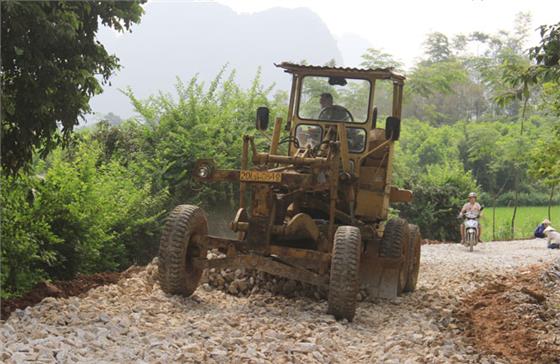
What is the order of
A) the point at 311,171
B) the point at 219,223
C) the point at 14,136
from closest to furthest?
the point at 14,136 → the point at 311,171 → the point at 219,223

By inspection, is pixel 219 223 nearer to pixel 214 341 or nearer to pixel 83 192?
pixel 83 192

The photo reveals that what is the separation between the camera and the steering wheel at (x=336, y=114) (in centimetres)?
974

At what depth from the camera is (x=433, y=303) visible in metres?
9.46

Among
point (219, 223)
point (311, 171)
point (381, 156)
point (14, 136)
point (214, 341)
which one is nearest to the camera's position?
point (214, 341)

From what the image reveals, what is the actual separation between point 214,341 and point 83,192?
377 centimetres

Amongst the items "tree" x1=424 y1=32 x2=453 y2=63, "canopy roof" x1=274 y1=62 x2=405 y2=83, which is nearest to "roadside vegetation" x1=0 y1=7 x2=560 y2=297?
"canopy roof" x1=274 y1=62 x2=405 y2=83

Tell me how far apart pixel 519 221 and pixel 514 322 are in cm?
2939

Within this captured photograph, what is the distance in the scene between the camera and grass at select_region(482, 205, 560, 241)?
29447mm

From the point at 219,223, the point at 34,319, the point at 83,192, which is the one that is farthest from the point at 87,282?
the point at 219,223

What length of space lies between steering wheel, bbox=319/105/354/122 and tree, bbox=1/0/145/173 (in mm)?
3244

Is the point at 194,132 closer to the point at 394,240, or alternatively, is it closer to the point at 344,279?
the point at 394,240

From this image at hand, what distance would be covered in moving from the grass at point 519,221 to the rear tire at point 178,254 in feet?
56.9

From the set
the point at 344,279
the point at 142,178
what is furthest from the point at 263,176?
the point at 142,178

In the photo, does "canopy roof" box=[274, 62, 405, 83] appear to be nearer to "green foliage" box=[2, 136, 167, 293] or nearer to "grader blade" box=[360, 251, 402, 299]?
"grader blade" box=[360, 251, 402, 299]
